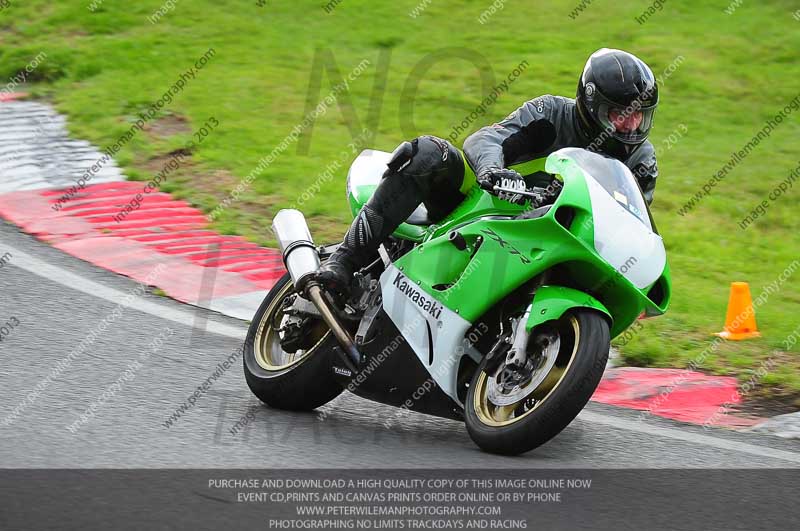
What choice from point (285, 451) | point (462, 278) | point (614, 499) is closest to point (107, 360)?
point (285, 451)

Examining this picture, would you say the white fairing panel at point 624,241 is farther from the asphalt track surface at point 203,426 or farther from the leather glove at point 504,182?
the asphalt track surface at point 203,426

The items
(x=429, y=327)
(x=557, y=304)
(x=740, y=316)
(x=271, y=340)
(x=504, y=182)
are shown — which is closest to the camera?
(x=557, y=304)

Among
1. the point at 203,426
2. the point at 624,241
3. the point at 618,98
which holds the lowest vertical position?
the point at 203,426

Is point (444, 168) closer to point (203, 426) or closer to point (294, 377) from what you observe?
point (294, 377)

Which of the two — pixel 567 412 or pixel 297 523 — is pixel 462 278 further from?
pixel 297 523

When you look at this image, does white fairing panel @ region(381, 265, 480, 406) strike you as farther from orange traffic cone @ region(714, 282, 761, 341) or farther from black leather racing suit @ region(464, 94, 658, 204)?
orange traffic cone @ region(714, 282, 761, 341)

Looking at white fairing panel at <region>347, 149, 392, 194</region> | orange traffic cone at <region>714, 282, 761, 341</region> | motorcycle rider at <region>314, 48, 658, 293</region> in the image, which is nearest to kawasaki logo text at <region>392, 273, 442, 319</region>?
motorcycle rider at <region>314, 48, 658, 293</region>

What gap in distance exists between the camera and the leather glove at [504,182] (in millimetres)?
4754

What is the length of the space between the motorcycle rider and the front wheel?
2.17ft

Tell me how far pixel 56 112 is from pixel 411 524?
8.41 metres

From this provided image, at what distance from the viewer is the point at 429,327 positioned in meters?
5.05

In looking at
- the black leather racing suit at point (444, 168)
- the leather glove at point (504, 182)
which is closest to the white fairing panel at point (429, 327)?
the black leather racing suit at point (444, 168)

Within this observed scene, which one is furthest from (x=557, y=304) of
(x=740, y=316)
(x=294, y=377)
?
(x=740, y=316)

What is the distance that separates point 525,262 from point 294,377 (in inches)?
52.2
